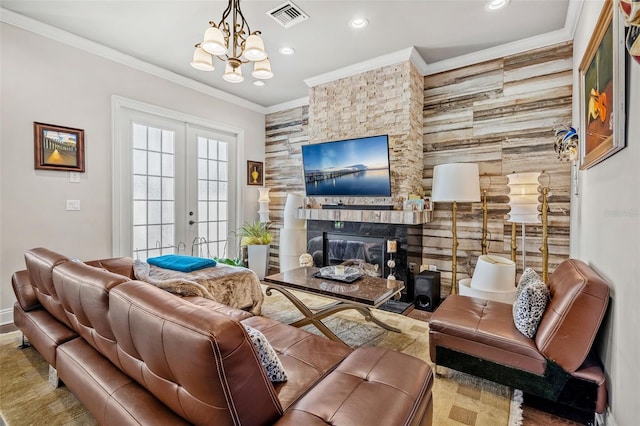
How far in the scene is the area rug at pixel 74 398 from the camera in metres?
1.70

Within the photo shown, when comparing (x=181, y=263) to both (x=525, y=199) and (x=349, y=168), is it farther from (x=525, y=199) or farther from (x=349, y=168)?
(x=525, y=199)

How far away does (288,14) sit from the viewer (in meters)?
2.90

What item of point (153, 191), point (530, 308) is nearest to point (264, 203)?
point (153, 191)

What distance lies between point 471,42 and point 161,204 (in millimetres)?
4328

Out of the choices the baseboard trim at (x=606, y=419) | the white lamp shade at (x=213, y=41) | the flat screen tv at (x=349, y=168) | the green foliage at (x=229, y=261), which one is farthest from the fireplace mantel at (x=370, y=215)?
the white lamp shade at (x=213, y=41)

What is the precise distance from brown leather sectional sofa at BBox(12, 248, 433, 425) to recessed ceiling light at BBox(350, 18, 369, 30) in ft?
9.53

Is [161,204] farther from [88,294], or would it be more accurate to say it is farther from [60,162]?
[88,294]

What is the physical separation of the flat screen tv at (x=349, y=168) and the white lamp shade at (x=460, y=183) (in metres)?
0.70

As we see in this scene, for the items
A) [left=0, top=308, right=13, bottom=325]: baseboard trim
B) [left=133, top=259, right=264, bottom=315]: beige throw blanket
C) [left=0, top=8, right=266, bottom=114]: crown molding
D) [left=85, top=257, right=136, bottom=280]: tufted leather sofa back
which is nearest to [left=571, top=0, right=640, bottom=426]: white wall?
[left=133, top=259, right=264, bottom=315]: beige throw blanket

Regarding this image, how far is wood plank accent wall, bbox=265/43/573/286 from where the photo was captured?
324cm

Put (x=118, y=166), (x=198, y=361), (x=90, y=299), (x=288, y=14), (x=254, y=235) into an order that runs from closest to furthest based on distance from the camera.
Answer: (x=198, y=361)
(x=90, y=299)
(x=288, y=14)
(x=118, y=166)
(x=254, y=235)

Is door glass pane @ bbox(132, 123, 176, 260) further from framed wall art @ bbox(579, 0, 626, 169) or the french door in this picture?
framed wall art @ bbox(579, 0, 626, 169)

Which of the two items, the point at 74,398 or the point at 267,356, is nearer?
the point at 267,356

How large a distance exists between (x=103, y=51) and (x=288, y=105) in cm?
273
